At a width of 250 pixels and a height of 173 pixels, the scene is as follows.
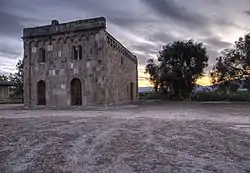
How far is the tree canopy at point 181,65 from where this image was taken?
2852cm

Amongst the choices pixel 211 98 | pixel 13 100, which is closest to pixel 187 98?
pixel 211 98

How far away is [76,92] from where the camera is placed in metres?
20.5

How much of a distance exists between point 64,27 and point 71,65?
2855 mm

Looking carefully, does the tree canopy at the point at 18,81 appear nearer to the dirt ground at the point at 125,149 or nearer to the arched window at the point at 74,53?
the arched window at the point at 74,53

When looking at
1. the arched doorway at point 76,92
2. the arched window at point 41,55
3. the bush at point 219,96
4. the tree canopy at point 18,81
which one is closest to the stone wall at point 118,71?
the arched doorway at point 76,92

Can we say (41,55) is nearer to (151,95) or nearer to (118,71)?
(118,71)

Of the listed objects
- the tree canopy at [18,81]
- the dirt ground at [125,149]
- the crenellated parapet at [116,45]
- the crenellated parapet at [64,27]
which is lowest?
the dirt ground at [125,149]

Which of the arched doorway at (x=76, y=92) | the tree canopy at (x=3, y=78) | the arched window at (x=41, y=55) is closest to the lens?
the arched doorway at (x=76, y=92)

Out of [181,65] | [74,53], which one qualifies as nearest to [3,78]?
[74,53]

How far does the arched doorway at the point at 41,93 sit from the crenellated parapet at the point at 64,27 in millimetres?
3675

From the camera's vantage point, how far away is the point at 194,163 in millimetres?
5371

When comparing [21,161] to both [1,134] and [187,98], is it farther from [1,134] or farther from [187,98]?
[187,98]

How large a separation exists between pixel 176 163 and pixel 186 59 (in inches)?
962

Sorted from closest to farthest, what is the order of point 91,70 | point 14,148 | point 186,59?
point 14,148 < point 91,70 < point 186,59
